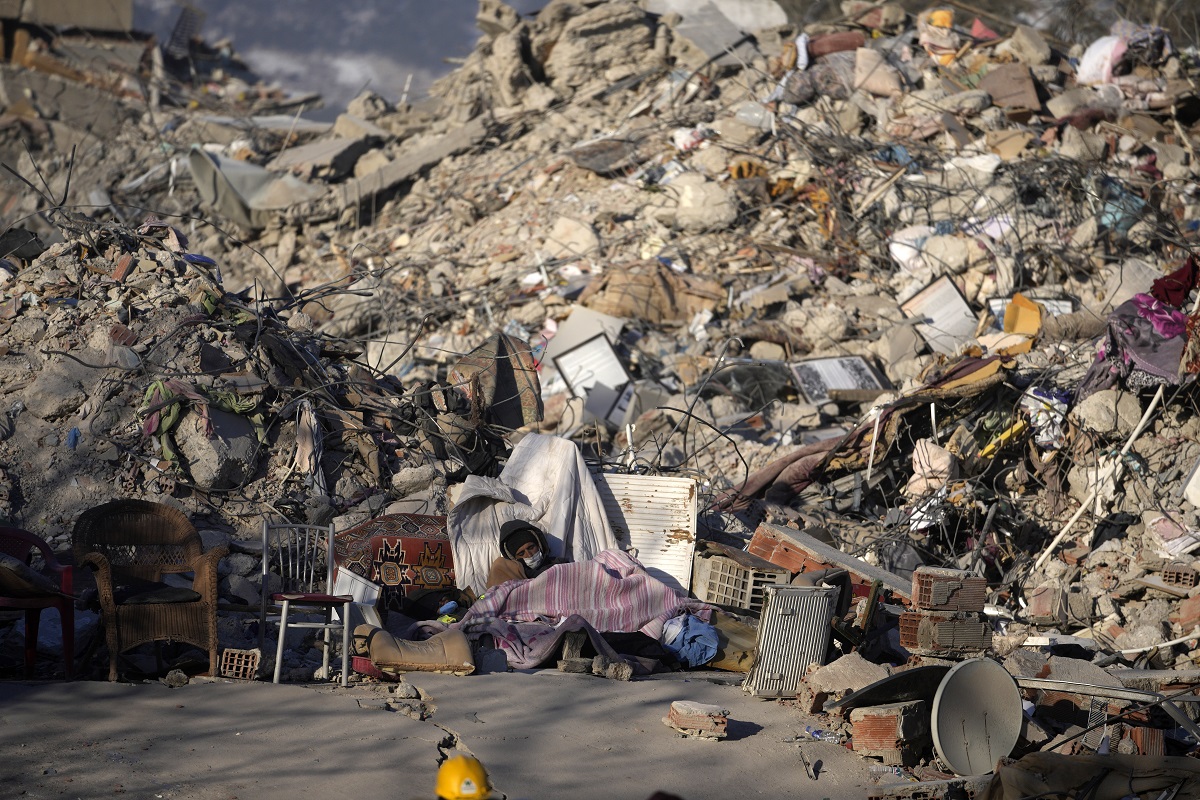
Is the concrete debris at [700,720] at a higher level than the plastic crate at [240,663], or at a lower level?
lower

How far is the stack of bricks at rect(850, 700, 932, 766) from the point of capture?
178 inches

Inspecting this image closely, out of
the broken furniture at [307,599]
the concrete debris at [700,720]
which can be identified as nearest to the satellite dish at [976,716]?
the concrete debris at [700,720]

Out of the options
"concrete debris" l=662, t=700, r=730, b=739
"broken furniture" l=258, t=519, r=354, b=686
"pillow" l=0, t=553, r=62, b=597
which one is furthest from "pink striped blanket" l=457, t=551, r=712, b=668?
"pillow" l=0, t=553, r=62, b=597

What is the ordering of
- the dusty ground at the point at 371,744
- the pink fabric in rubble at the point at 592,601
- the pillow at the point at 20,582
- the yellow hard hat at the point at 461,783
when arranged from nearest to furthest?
the yellow hard hat at the point at 461,783 → the dusty ground at the point at 371,744 → the pillow at the point at 20,582 → the pink fabric in rubble at the point at 592,601

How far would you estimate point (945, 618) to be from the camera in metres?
5.12

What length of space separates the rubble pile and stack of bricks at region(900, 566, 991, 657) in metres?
0.02

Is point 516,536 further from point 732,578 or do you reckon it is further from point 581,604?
point 732,578

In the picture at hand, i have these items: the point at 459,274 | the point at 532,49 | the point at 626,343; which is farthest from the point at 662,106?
the point at 626,343

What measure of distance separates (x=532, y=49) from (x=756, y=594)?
10518 mm

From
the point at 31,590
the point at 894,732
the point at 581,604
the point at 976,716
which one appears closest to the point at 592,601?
the point at 581,604

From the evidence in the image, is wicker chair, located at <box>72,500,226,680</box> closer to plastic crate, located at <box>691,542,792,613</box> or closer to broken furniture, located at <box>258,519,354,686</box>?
broken furniture, located at <box>258,519,354,686</box>

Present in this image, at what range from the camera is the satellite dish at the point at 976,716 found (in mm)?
4340

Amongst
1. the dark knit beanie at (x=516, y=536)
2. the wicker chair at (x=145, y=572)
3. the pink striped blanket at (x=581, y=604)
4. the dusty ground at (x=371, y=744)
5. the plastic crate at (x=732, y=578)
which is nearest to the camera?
the dusty ground at (x=371, y=744)

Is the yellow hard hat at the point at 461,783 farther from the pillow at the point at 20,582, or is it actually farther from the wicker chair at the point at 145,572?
the pillow at the point at 20,582
